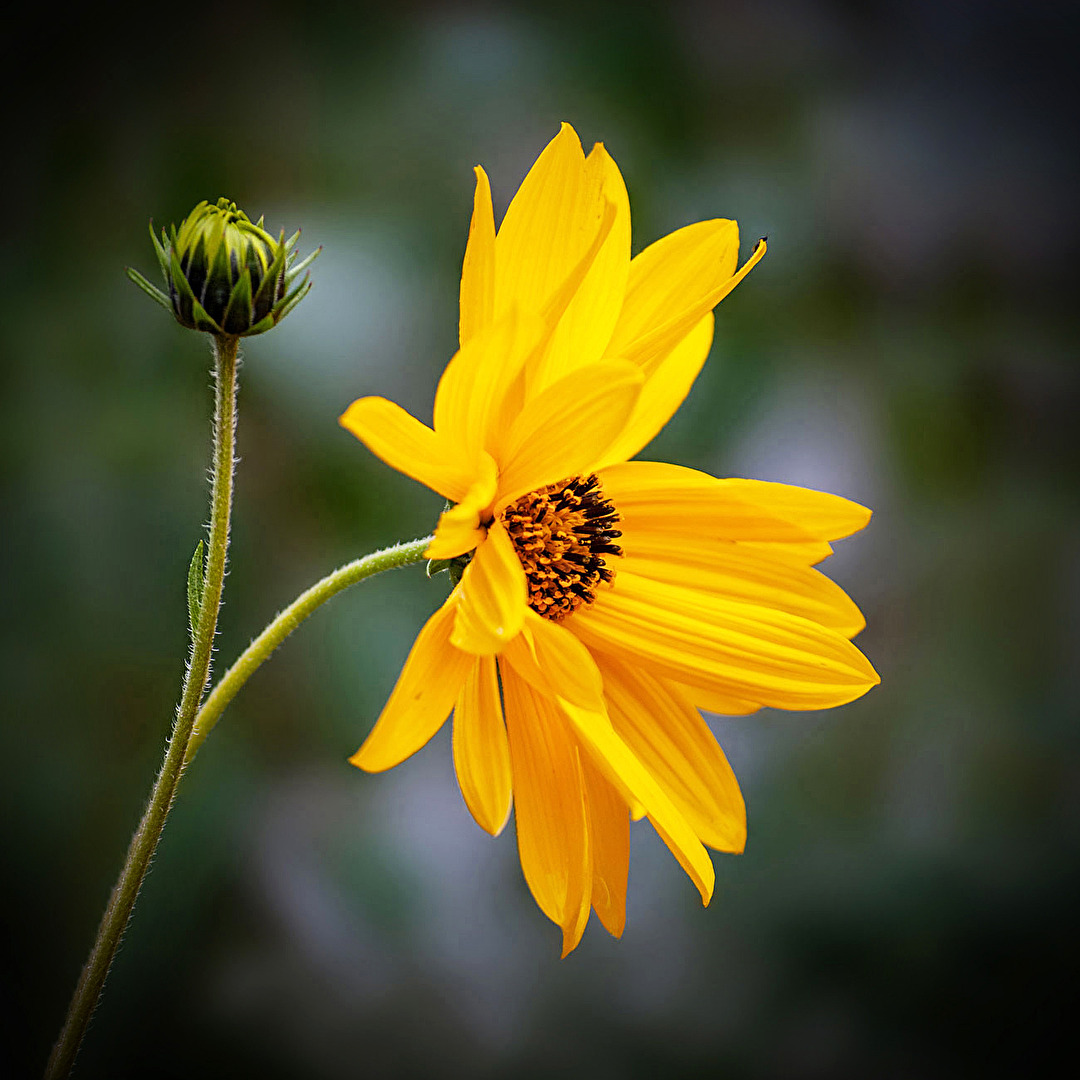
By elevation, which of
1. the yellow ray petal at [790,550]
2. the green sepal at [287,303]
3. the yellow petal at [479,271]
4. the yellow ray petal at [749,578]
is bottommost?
the yellow ray petal at [749,578]

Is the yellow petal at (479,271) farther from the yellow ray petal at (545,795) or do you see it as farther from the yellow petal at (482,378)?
the yellow ray petal at (545,795)

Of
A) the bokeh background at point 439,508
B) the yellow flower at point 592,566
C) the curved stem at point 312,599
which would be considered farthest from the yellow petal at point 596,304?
the bokeh background at point 439,508

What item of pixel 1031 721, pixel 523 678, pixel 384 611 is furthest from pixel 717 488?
pixel 1031 721

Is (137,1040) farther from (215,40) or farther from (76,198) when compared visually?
(215,40)

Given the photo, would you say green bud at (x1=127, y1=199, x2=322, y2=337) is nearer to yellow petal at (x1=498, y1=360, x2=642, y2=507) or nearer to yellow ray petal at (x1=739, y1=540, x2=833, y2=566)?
yellow petal at (x1=498, y1=360, x2=642, y2=507)

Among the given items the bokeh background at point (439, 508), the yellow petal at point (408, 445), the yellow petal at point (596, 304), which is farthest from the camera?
the bokeh background at point (439, 508)

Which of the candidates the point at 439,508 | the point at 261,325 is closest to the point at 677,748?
the point at 261,325

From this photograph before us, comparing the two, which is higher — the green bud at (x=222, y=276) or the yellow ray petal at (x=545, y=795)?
the green bud at (x=222, y=276)
